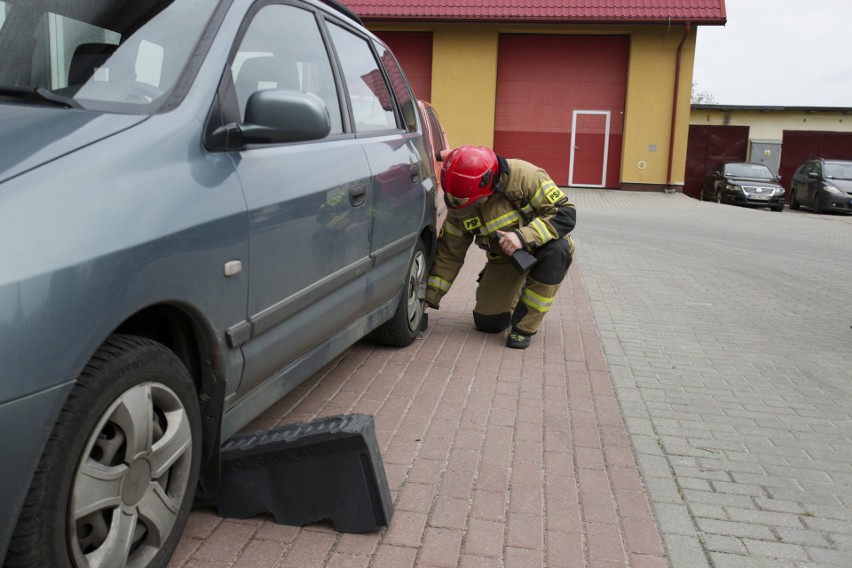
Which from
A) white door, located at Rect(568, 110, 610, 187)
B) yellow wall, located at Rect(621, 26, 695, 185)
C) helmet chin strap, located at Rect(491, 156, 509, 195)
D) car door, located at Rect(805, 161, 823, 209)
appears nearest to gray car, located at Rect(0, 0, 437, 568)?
helmet chin strap, located at Rect(491, 156, 509, 195)

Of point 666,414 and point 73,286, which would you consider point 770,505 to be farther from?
point 73,286

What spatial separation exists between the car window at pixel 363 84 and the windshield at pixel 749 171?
68.7 ft

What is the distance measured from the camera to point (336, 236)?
10.7ft

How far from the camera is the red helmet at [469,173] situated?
4.90 metres

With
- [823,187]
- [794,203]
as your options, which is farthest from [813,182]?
[794,203]

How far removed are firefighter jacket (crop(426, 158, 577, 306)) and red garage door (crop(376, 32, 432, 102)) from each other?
60.5 ft

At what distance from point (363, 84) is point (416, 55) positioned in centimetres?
2005

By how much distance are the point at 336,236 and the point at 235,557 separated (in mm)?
1324

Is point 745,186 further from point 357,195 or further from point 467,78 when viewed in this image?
point 357,195

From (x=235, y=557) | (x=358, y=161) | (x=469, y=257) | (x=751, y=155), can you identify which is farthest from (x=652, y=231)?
(x=751, y=155)

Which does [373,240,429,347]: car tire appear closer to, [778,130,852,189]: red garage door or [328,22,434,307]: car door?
[328,22,434,307]: car door

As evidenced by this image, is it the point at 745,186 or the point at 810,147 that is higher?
the point at 810,147

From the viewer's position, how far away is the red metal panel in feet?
102

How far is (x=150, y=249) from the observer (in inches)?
79.8
